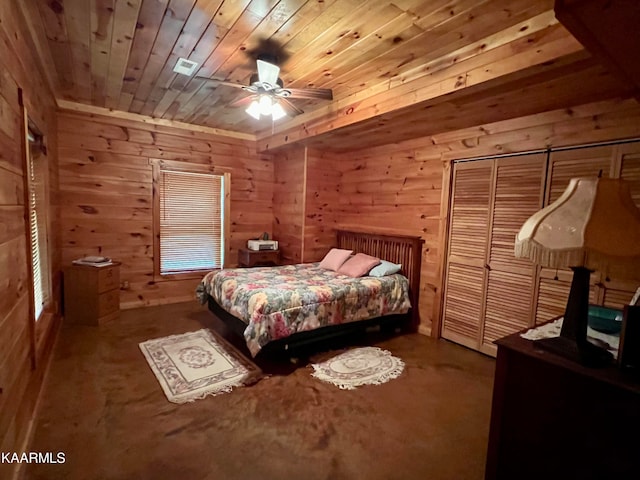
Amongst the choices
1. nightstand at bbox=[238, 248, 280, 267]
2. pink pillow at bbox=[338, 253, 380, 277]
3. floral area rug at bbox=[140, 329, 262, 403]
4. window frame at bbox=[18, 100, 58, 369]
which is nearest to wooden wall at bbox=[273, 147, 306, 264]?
nightstand at bbox=[238, 248, 280, 267]

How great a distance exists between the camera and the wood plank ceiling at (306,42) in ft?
6.16

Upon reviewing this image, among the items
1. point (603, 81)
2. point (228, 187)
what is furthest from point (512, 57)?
point (228, 187)

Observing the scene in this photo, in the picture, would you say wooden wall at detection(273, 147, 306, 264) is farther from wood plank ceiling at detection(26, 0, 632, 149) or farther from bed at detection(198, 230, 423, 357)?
wood plank ceiling at detection(26, 0, 632, 149)

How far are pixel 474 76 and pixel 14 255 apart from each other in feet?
9.94

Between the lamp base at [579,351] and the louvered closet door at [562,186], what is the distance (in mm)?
1432

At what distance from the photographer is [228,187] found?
5.01 metres

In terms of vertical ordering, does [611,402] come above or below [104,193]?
below

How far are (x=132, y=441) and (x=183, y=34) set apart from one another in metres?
2.64

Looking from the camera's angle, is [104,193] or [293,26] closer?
[293,26]

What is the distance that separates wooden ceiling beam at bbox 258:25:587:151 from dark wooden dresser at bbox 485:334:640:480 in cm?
159

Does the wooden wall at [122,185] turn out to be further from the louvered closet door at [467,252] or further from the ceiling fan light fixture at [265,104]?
the louvered closet door at [467,252]

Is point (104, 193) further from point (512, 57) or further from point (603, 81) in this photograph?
point (603, 81)

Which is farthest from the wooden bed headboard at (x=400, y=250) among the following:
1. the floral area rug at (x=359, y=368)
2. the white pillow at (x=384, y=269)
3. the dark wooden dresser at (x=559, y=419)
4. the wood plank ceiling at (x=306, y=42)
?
the dark wooden dresser at (x=559, y=419)

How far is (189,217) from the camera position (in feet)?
15.7
